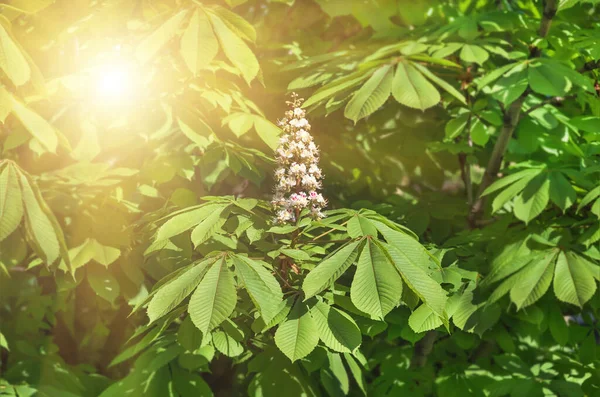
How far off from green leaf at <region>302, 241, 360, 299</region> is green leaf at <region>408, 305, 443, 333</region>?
18.2 inches

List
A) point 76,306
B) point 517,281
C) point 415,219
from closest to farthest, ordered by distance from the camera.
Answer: point 517,281 → point 415,219 → point 76,306

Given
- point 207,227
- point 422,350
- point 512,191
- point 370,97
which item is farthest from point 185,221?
point 422,350

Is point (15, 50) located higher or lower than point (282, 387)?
higher

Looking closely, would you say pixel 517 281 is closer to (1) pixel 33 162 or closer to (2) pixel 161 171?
(2) pixel 161 171

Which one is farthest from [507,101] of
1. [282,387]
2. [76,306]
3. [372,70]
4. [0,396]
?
[76,306]

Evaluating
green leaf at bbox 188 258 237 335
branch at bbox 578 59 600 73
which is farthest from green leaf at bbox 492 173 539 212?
green leaf at bbox 188 258 237 335

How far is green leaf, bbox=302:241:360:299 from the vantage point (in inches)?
57.5

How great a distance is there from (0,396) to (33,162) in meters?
1.19

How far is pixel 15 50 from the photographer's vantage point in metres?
1.83

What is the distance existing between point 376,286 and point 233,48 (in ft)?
3.12

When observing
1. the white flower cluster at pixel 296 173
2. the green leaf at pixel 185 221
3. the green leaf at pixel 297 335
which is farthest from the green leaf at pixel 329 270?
the green leaf at pixel 185 221

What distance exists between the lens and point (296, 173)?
177cm

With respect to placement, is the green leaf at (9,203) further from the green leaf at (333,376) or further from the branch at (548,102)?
the branch at (548,102)

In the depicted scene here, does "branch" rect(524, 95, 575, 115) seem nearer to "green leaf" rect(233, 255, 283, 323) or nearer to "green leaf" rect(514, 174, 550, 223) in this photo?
"green leaf" rect(514, 174, 550, 223)
